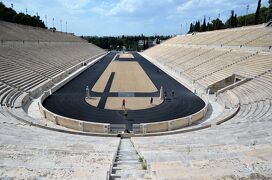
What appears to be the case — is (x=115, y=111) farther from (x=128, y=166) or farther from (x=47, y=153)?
(x=128, y=166)

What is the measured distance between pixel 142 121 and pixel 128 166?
10.7 m

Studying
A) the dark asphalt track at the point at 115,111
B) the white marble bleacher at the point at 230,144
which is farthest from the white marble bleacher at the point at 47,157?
the dark asphalt track at the point at 115,111

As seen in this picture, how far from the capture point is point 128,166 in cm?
908

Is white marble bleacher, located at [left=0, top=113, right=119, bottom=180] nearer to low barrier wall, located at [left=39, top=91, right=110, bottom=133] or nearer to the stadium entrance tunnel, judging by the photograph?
low barrier wall, located at [left=39, top=91, right=110, bottom=133]

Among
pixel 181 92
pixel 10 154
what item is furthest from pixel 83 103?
pixel 10 154

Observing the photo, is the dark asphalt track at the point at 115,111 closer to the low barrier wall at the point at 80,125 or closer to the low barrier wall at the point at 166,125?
the low barrier wall at the point at 80,125

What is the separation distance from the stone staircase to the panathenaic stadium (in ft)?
0.13

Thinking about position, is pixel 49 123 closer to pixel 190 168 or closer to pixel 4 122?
pixel 4 122

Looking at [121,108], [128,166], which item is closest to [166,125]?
[121,108]

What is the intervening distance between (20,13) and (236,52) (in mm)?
78967

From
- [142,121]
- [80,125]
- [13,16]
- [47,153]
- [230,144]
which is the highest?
[13,16]

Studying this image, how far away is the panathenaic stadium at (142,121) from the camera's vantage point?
312 inches

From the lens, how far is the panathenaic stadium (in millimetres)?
7922

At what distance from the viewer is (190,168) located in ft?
24.3
